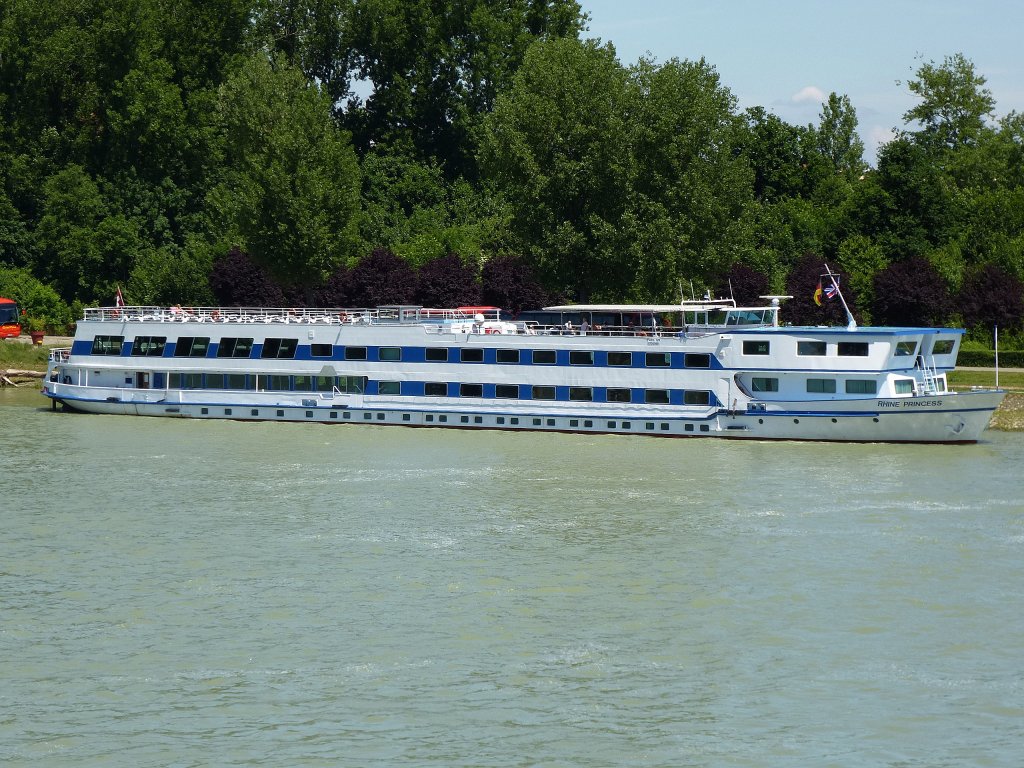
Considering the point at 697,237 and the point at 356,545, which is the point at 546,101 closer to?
the point at 697,237

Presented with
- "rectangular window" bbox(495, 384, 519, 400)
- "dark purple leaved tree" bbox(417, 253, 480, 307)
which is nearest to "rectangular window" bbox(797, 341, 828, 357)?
"rectangular window" bbox(495, 384, 519, 400)

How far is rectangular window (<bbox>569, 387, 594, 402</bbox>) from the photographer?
57031 millimetres

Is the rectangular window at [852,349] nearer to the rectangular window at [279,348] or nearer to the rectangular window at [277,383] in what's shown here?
the rectangular window at [279,348]

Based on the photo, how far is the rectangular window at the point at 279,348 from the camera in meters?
61.0

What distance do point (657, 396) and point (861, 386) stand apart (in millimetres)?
7673

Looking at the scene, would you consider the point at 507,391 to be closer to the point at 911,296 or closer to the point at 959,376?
the point at 959,376

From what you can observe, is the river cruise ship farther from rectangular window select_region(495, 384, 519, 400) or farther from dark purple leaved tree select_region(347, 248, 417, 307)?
dark purple leaved tree select_region(347, 248, 417, 307)

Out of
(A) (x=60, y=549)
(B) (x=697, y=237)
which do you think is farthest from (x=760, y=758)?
(B) (x=697, y=237)

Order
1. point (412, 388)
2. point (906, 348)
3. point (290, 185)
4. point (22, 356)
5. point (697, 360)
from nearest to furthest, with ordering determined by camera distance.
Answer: point (906, 348), point (697, 360), point (412, 388), point (22, 356), point (290, 185)

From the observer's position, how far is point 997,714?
24.2 metres

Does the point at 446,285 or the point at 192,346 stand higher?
the point at 446,285

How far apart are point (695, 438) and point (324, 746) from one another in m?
34.4

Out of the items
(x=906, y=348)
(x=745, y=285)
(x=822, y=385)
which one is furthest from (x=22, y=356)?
(x=906, y=348)

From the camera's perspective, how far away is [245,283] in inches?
3469
